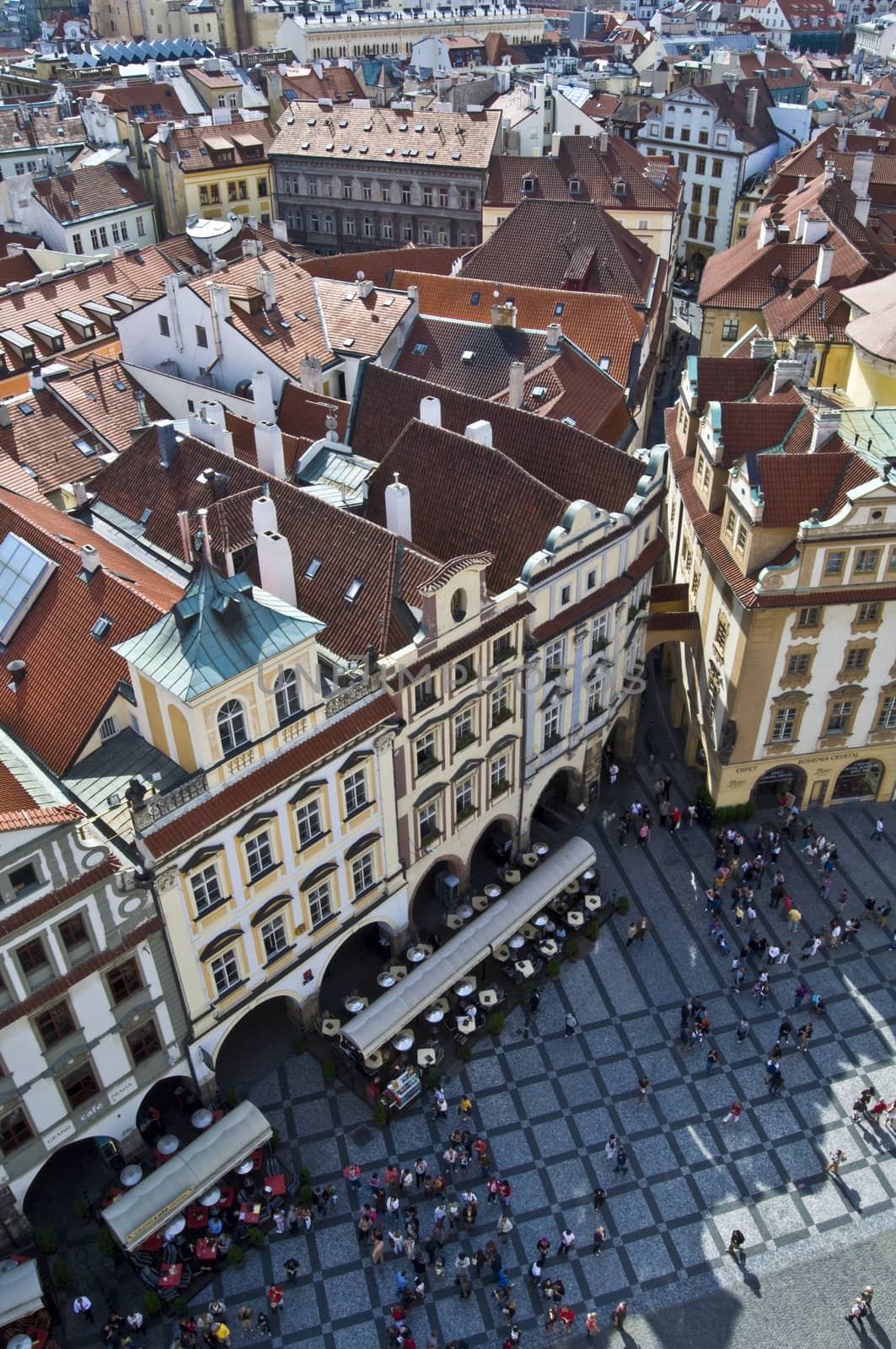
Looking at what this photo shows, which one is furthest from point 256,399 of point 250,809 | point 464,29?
point 464,29

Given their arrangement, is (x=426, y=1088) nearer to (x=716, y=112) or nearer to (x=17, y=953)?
(x=17, y=953)

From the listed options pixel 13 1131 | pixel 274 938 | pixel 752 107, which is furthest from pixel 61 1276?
pixel 752 107

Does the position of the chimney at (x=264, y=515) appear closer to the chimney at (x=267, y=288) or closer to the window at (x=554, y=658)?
the window at (x=554, y=658)

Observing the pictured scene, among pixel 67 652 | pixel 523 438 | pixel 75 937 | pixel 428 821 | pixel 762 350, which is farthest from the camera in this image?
pixel 762 350

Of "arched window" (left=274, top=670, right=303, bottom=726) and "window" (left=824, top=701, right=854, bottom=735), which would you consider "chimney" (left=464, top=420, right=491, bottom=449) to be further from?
"window" (left=824, top=701, right=854, bottom=735)

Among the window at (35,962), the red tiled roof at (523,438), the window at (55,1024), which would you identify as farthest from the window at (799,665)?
the window at (35,962)

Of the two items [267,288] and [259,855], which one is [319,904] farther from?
[267,288]

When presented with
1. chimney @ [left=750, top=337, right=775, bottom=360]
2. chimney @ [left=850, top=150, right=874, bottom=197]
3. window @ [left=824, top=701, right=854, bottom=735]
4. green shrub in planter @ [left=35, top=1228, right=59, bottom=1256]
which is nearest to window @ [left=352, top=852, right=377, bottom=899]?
green shrub in planter @ [left=35, top=1228, right=59, bottom=1256]

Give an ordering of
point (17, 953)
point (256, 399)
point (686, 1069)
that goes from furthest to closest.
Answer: point (256, 399), point (686, 1069), point (17, 953)
